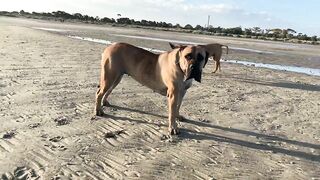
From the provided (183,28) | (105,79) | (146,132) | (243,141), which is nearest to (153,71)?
(105,79)

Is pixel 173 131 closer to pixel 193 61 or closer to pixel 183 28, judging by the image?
pixel 193 61

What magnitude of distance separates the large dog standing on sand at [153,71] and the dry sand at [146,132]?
0.51 metres

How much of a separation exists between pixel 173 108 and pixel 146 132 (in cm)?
63

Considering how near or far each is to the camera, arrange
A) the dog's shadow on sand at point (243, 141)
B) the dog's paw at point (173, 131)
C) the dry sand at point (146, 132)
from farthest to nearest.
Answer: the dog's paw at point (173, 131)
the dog's shadow on sand at point (243, 141)
the dry sand at point (146, 132)

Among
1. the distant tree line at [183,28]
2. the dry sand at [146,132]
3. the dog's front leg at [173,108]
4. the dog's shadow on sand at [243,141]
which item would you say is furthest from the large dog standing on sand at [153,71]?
the distant tree line at [183,28]

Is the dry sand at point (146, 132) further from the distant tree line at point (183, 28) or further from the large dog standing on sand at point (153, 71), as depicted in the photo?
the distant tree line at point (183, 28)

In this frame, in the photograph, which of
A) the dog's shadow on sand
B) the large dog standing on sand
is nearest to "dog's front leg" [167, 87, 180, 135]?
the large dog standing on sand

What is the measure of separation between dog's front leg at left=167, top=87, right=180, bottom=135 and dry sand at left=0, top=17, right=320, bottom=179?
0.55 feet

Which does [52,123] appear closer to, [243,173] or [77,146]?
[77,146]

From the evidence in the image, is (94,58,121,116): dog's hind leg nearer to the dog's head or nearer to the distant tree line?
the dog's head

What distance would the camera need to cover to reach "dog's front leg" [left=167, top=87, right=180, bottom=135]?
28.7ft

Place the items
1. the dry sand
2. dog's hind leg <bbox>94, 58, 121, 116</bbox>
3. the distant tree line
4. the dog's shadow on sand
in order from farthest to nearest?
the distant tree line < dog's hind leg <bbox>94, 58, 121, 116</bbox> < the dog's shadow on sand < the dry sand

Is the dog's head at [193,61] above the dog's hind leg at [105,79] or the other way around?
above

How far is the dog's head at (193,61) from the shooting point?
835cm
